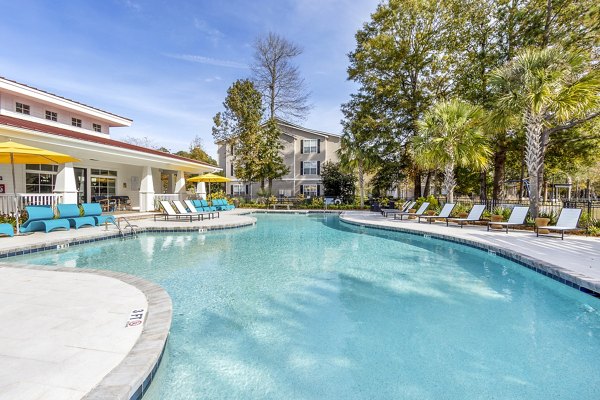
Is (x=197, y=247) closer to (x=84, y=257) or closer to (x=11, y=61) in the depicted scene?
→ (x=84, y=257)

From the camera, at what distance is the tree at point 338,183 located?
27.6m

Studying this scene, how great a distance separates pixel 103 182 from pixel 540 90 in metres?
23.1

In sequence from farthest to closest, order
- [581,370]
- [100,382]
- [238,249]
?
1. [238,249]
2. [581,370]
3. [100,382]

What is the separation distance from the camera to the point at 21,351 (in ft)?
9.16

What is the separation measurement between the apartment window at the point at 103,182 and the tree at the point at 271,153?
11778 mm

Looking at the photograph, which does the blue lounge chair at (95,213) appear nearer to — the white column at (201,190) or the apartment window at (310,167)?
the white column at (201,190)

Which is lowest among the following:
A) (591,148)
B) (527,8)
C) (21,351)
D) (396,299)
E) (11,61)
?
(396,299)

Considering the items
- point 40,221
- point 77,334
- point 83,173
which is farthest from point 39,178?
point 77,334

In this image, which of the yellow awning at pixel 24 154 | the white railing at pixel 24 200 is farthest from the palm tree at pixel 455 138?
the white railing at pixel 24 200

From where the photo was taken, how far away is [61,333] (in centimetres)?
316

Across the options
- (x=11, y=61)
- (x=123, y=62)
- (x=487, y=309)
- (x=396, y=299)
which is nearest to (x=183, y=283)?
(x=396, y=299)

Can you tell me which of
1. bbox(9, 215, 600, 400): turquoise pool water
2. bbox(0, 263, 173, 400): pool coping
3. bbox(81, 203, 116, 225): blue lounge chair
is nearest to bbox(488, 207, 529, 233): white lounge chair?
bbox(9, 215, 600, 400): turquoise pool water

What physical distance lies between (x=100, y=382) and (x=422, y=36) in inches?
1054

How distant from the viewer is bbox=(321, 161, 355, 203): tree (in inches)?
1088
